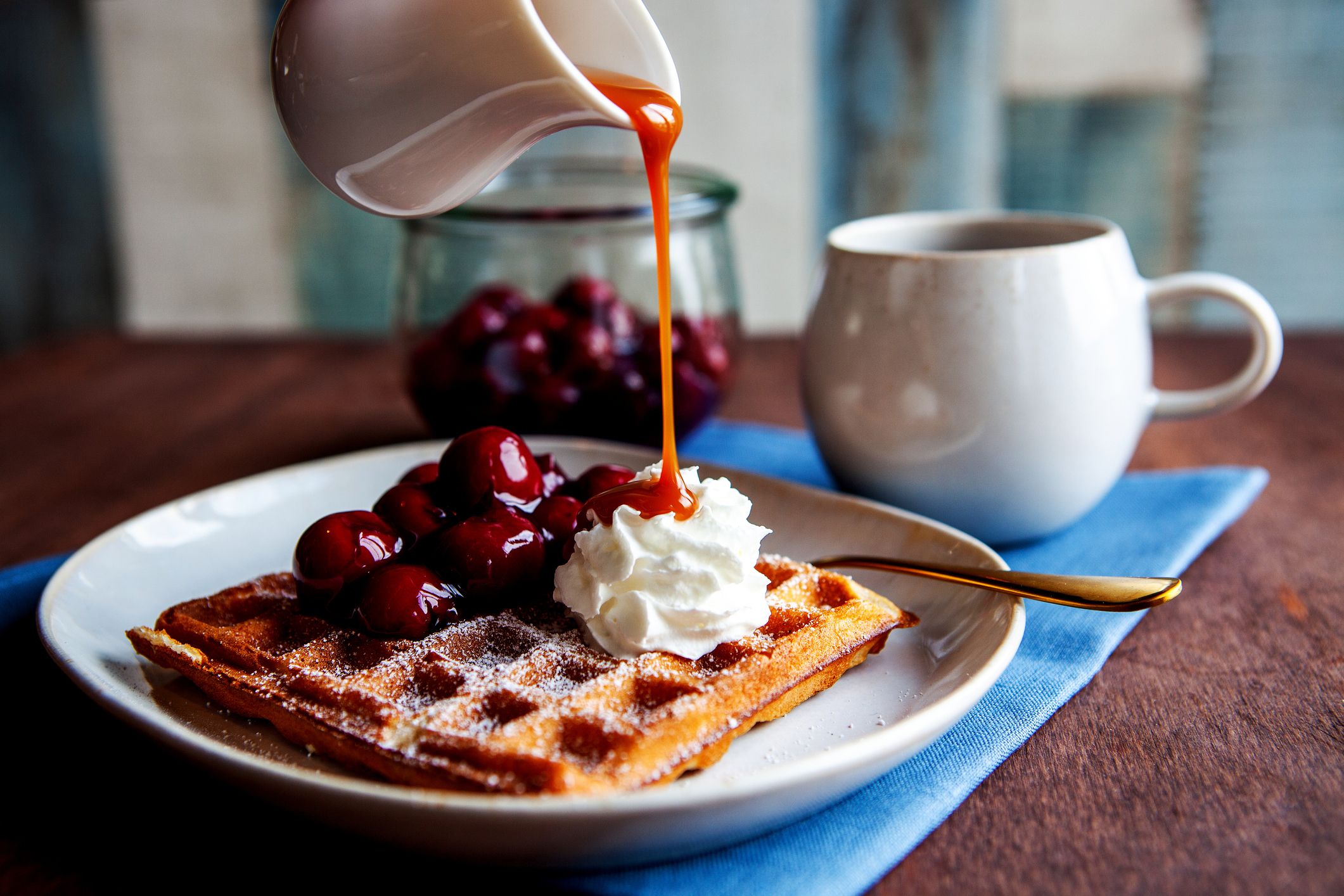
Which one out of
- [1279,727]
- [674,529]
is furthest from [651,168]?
[1279,727]

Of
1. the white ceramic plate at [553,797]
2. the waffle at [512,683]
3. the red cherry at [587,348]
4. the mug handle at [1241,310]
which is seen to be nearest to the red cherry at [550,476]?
the waffle at [512,683]

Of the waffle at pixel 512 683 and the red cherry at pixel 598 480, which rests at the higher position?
the red cherry at pixel 598 480

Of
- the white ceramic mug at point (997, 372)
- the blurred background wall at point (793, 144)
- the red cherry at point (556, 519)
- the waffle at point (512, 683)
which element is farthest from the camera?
the blurred background wall at point (793, 144)

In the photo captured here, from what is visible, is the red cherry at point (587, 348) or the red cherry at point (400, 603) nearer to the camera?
the red cherry at point (400, 603)

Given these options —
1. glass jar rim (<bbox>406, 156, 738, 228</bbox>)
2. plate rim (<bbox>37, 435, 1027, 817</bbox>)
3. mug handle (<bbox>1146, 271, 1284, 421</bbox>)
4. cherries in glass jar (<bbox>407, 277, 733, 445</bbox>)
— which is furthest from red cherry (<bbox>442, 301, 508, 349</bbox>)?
mug handle (<bbox>1146, 271, 1284, 421</bbox>)

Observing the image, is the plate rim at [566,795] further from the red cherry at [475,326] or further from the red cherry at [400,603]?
the red cherry at [475,326]

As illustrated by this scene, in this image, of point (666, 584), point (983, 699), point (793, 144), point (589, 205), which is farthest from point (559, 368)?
point (793, 144)

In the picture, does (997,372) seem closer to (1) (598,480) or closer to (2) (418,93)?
(1) (598,480)
